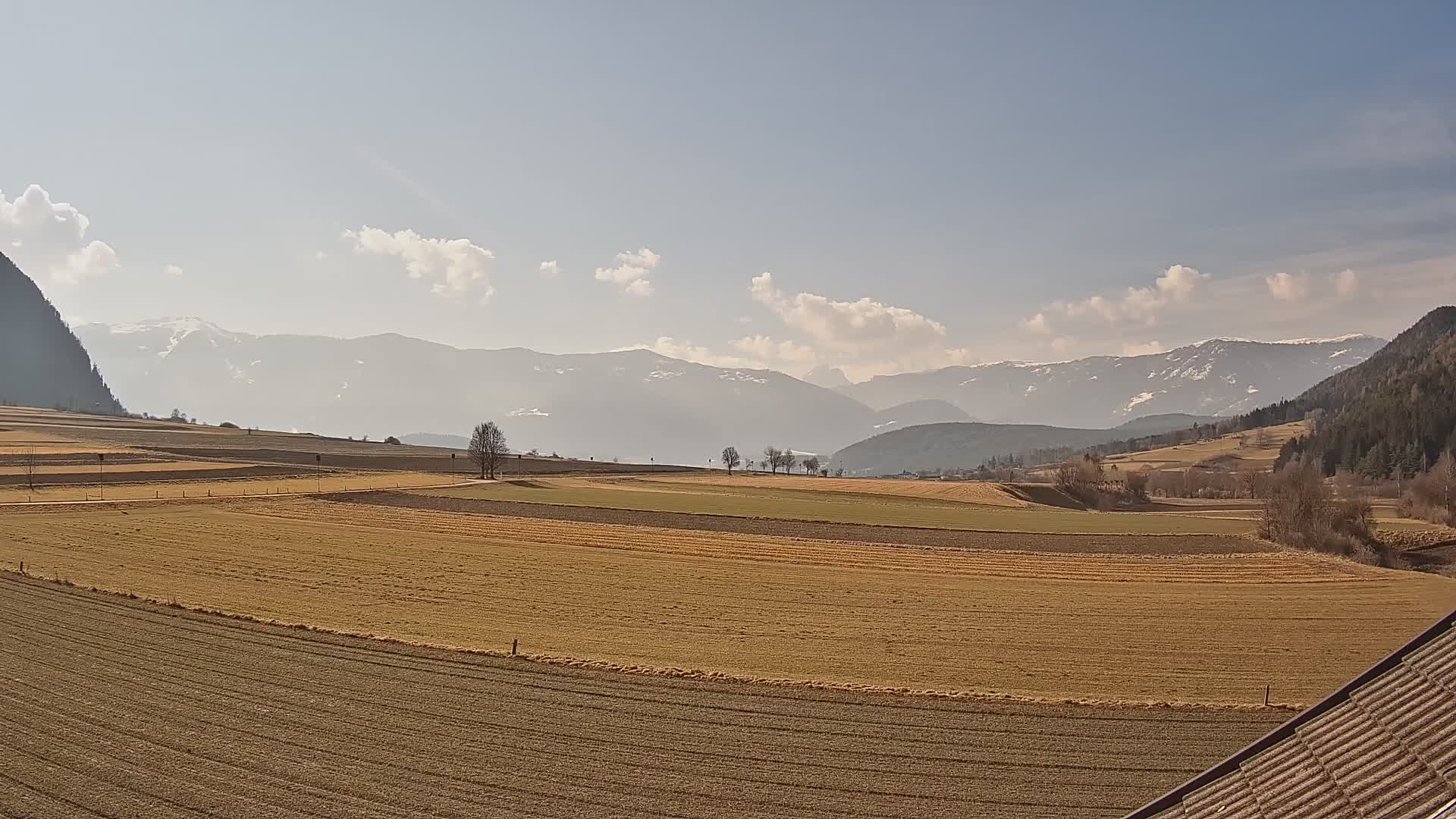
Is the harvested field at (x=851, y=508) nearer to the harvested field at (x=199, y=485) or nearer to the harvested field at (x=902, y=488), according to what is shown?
the harvested field at (x=902, y=488)

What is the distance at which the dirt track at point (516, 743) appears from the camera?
16.6 meters

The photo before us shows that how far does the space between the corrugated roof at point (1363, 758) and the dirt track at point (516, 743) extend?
6.50 meters

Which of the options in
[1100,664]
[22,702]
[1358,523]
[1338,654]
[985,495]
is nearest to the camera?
[22,702]

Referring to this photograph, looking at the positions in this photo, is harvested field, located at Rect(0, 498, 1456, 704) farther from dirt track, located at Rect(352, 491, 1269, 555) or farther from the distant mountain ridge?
the distant mountain ridge

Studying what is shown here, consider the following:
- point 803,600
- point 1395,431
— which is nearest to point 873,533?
point 803,600

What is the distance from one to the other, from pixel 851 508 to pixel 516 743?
72.7m

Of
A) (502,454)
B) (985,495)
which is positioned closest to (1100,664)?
(985,495)

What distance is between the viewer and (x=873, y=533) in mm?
66688

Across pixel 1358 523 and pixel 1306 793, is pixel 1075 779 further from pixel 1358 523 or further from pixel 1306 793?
pixel 1358 523

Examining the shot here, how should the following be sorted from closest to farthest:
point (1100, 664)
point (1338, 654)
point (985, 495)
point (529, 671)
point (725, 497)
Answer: point (529, 671) → point (1100, 664) → point (1338, 654) → point (725, 497) → point (985, 495)

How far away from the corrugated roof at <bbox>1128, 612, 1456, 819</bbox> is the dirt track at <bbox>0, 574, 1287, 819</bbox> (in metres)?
6.50

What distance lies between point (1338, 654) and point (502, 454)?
420 feet

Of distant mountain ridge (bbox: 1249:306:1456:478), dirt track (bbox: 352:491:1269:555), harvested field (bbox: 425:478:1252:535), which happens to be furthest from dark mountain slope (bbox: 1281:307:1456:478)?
dirt track (bbox: 352:491:1269:555)

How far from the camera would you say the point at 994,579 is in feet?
Answer: 152
